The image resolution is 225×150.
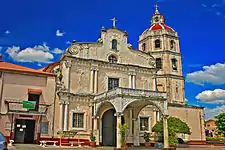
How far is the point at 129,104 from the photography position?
23.2m

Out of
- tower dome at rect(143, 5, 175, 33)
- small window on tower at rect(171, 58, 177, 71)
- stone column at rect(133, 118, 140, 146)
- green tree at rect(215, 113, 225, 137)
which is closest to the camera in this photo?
stone column at rect(133, 118, 140, 146)

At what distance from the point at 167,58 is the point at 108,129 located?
43.9ft

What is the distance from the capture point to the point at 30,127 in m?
23.5

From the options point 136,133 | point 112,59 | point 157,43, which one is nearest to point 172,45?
point 157,43

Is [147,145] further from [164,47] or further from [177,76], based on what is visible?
[164,47]

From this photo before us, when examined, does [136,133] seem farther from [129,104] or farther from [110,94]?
[110,94]

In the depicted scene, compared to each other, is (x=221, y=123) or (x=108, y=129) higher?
(x=221, y=123)

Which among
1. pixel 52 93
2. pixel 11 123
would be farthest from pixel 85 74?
pixel 11 123

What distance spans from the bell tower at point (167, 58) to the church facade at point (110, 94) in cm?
211

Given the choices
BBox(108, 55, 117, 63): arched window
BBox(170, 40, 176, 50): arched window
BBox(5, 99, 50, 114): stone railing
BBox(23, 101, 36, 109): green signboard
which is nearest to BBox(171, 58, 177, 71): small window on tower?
BBox(170, 40, 176, 50): arched window

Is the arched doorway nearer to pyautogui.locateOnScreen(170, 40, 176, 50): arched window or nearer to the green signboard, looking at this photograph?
the green signboard

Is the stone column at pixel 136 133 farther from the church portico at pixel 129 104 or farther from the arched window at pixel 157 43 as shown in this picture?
the arched window at pixel 157 43

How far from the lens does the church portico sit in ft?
67.7

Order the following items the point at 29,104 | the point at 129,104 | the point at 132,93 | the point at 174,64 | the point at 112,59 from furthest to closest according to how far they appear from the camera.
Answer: the point at 174,64 < the point at 112,59 < the point at 129,104 < the point at 29,104 < the point at 132,93
